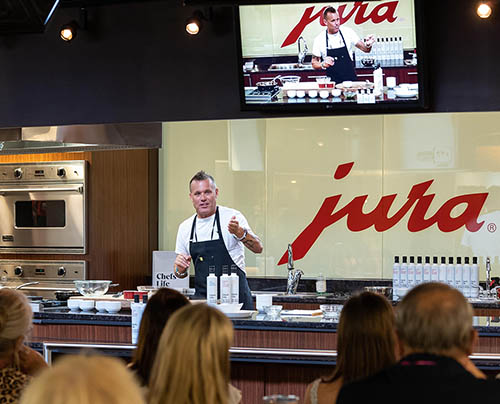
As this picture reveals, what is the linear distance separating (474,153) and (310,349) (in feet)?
11.0

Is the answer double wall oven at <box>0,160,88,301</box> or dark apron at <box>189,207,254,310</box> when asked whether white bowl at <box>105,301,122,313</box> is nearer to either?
dark apron at <box>189,207,254,310</box>

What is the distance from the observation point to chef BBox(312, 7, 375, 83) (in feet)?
16.3

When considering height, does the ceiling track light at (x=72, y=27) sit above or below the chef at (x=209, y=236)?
above

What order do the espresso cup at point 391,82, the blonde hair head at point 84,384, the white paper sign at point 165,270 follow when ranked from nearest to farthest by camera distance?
the blonde hair head at point 84,384 → the espresso cup at point 391,82 → the white paper sign at point 165,270

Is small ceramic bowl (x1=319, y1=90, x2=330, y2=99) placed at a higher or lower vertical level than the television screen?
lower

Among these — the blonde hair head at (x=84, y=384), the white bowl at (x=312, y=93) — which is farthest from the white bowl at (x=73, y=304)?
the blonde hair head at (x=84, y=384)

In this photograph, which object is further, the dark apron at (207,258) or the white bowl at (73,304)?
the dark apron at (207,258)

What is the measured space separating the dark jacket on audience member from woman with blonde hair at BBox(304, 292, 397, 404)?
438 millimetres

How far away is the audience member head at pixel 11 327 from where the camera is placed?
9.28ft

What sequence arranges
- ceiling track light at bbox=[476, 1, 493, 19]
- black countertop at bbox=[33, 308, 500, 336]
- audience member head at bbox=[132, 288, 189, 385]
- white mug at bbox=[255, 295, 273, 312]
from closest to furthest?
audience member head at bbox=[132, 288, 189, 385], black countertop at bbox=[33, 308, 500, 336], ceiling track light at bbox=[476, 1, 493, 19], white mug at bbox=[255, 295, 273, 312]

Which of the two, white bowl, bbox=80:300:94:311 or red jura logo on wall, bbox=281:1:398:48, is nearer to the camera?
red jura logo on wall, bbox=281:1:398:48

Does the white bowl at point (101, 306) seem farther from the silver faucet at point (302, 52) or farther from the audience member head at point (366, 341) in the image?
the audience member head at point (366, 341)

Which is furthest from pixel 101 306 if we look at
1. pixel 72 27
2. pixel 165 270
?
pixel 165 270

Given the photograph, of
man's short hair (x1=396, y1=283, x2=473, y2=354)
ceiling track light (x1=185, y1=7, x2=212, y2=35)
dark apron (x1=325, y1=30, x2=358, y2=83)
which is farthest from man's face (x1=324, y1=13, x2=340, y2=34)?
man's short hair (x1=396, y1=283, x2=473, y2=354)
